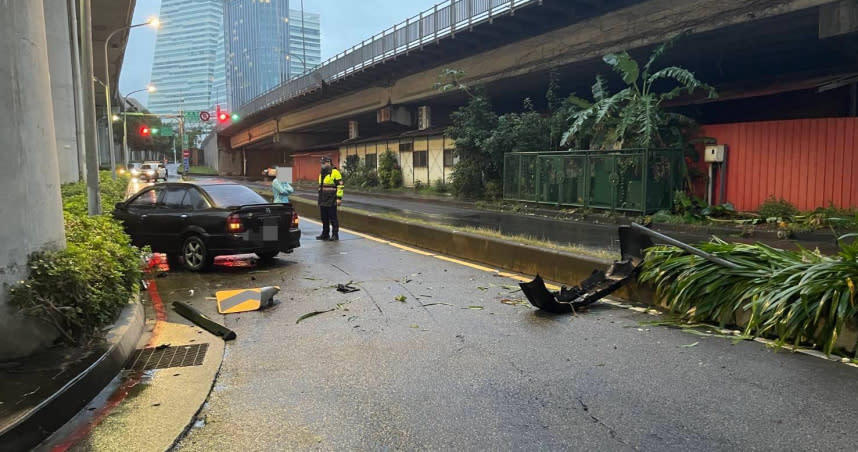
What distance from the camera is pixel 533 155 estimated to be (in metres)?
23.3

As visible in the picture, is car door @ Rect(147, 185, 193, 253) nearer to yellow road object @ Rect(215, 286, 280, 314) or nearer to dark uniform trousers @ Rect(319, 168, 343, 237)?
yellow road object @ Rect(215, 286, 280, 314)

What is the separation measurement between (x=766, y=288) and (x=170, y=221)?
28.1ft

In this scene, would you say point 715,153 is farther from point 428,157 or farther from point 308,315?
point 428,157

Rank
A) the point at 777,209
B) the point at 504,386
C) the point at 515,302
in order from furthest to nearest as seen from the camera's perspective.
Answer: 1. the point at 777,209
2. the point at 515,302
3. the point at 504,386

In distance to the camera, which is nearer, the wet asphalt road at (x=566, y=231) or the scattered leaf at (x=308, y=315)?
the scattered leaf at (x=308, y=315)

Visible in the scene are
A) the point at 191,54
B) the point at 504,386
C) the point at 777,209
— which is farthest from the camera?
the point at 191,54

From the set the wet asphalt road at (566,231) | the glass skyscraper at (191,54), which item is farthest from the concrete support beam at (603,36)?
the glass skyscraper at (191,54)

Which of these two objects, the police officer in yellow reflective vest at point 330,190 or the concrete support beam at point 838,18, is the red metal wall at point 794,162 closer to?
the concrete support beam at point 838,18

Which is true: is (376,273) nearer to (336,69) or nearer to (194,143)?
(336,69)

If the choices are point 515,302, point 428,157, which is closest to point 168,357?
point 515,302

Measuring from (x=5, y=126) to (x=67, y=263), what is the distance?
3.66ft

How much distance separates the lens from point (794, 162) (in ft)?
53.0

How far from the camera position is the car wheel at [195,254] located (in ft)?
31.3

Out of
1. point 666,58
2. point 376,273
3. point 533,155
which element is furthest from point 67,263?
point 666,58
